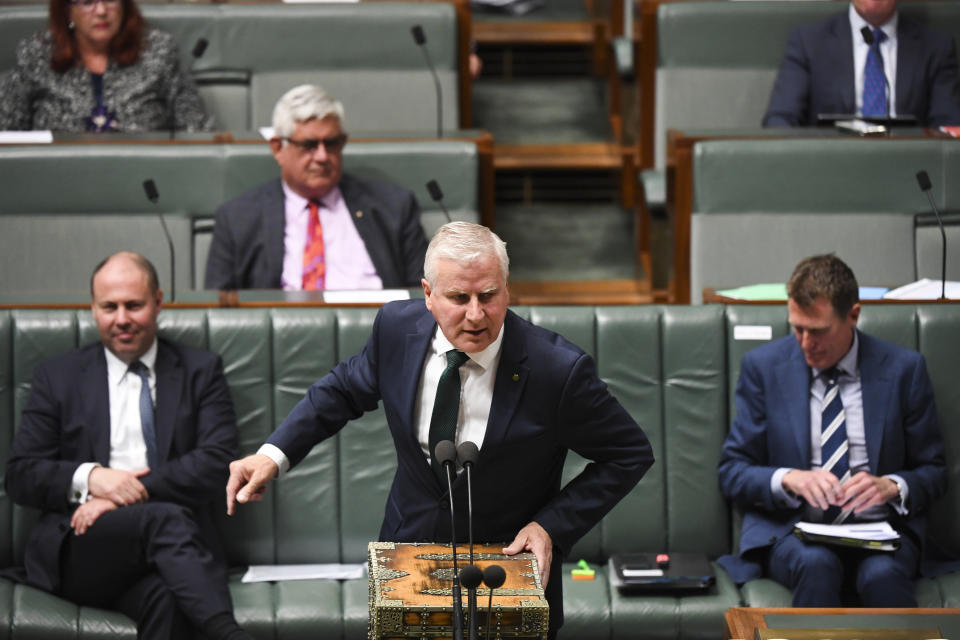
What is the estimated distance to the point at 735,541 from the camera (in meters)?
2.07

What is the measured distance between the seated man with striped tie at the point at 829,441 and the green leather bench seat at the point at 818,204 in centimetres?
56

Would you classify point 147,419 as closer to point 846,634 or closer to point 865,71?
point 846,634

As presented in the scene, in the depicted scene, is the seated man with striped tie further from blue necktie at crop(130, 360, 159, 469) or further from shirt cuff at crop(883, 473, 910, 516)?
blue necktie at crop(130, 360, 159, 469)

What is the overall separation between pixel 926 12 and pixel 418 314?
2.05 meters

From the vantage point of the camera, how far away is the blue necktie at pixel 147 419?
1.97 m

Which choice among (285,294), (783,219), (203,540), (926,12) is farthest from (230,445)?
(926,12)

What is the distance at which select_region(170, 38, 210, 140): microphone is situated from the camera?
110 inches

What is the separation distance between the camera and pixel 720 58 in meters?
2.96

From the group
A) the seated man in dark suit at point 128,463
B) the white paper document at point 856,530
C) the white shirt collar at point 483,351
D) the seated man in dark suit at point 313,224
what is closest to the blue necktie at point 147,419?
the seated man in dark suit at point 128,463

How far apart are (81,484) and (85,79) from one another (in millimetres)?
1204

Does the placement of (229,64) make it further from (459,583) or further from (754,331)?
(459,583)

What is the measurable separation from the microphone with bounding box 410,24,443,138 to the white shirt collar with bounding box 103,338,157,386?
926 mm

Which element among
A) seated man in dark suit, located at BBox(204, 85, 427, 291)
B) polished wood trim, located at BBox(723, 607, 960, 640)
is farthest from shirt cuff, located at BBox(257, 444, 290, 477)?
seated man in dark suit, located at BBox(204, 85, 427, 291)

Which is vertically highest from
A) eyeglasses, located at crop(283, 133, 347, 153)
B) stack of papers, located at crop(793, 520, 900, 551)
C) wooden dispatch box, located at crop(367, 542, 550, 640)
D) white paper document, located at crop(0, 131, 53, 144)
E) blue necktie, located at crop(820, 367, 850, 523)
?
white paper document, located at crop(0, 131, 53, 144)
